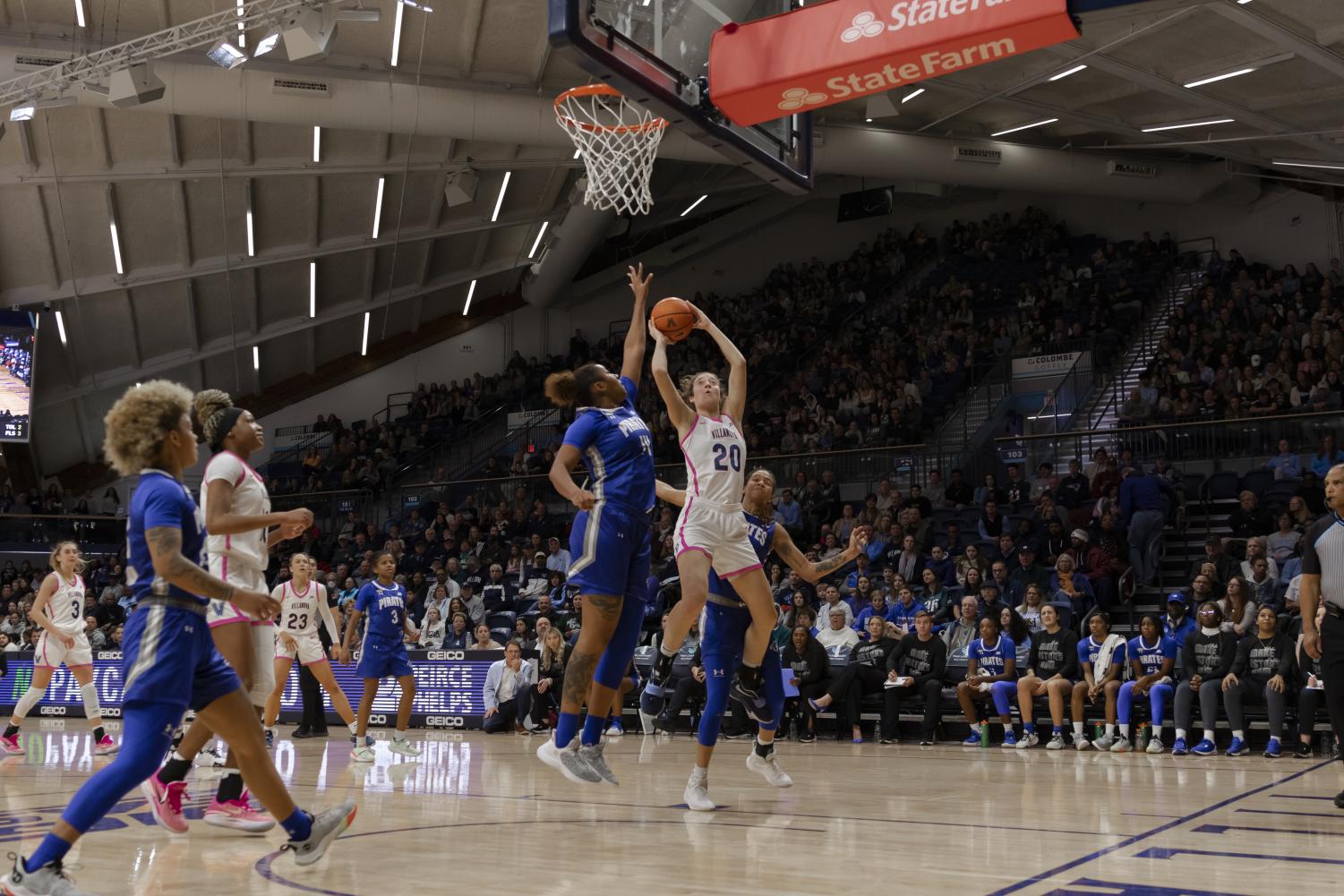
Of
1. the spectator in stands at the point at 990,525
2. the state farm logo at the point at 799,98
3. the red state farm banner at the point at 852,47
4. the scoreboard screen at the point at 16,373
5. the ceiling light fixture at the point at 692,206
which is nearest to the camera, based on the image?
the red state farm banner at the point at 852,47

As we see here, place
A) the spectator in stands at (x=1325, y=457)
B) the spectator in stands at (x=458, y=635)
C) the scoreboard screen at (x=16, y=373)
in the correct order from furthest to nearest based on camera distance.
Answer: the scoreboard screen at (x=16, y=373) < the spectator in stands at (x=458, y=635) < the spectator in stands at (x=1325, y=457)

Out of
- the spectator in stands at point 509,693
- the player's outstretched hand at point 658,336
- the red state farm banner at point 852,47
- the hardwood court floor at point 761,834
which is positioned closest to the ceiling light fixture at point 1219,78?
the red state farm banner at point 852,47

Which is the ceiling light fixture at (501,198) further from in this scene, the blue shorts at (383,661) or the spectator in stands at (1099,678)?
the spectator in stands at (1099,678)

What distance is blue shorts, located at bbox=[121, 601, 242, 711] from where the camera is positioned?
415 cm

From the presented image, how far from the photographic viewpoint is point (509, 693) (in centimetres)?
1487

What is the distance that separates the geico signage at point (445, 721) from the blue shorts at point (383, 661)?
16.1 feet

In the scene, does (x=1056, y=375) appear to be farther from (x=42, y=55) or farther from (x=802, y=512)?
(x=42, y=55)

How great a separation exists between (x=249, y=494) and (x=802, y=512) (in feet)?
46.7

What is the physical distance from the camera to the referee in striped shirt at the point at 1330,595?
252 inches

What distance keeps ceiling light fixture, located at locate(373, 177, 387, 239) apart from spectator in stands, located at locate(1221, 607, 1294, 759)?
16.7 meters

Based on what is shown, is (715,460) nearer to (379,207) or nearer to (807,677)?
(807,677)

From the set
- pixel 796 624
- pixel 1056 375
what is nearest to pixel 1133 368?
pixel 1056 375

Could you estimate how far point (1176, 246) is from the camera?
2567 cm

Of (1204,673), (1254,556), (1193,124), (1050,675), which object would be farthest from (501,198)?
(1204,673)
